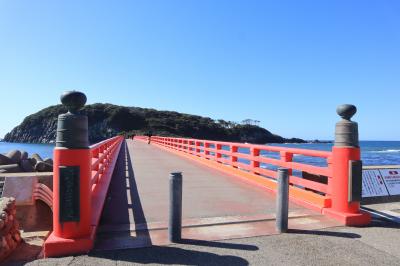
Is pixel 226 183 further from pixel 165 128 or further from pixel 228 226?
pixel 165 128

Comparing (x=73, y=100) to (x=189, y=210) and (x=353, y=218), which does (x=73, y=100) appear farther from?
(x=353, y=218)

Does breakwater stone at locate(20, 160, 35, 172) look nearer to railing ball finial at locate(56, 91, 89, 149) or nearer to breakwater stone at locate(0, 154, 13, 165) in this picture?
breakwater stone at locate(0, 154, 13, 165)

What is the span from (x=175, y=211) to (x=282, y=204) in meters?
1.51

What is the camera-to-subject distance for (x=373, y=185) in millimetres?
7754

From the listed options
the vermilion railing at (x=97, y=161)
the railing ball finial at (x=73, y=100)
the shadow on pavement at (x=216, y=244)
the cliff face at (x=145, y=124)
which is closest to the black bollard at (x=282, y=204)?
the shadow on pavement at (x=216, y=244)

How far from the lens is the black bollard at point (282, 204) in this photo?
533 centimetres

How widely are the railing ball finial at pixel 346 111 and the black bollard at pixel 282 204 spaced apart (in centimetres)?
145

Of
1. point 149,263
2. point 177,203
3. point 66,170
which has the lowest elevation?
point 149,263

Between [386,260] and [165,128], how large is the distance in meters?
157

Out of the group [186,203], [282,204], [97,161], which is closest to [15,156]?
[97,161]

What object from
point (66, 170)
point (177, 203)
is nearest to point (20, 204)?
point (66, 170)

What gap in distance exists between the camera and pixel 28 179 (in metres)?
6.66

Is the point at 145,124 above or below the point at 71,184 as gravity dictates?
above

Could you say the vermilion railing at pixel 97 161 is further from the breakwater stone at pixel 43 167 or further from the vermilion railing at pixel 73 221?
the breakwater stone at pixel 43 167
